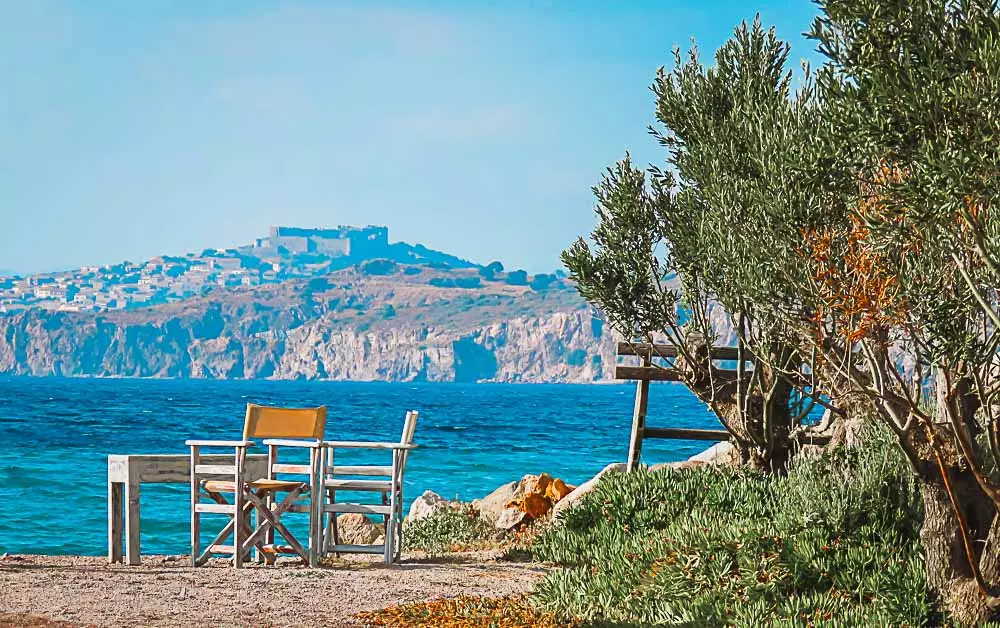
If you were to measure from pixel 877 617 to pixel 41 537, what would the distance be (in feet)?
58.1

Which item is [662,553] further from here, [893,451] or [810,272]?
[810,272]

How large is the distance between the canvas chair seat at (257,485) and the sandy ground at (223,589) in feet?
2.12

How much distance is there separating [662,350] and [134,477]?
5.02m

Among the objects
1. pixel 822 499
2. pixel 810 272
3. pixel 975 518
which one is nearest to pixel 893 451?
pixel 822 499

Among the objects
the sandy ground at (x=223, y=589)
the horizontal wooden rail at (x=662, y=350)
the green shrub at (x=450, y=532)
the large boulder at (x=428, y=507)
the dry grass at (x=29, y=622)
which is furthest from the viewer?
the large boulder at (x=428, y=507)

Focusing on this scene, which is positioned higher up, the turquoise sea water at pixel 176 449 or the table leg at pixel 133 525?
the table leg at pixel 133 525

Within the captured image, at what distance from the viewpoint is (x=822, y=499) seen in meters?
7.79

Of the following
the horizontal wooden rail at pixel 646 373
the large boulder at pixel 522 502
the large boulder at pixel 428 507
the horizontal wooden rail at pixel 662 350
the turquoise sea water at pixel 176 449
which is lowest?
the turquoise sea water at pixel 176 449

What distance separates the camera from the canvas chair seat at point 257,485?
30.6ft

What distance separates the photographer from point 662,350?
11086 millimetres

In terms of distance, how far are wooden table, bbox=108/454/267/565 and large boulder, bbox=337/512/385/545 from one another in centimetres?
395

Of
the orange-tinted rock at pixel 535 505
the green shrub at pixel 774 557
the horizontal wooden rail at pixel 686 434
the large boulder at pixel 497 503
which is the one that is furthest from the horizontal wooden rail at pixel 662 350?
the large boulder at pixel 497 503

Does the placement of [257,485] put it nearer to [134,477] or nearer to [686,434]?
[134,477]

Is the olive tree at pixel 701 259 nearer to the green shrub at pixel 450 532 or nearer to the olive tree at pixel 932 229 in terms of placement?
the olive tree at pixel 932 229
